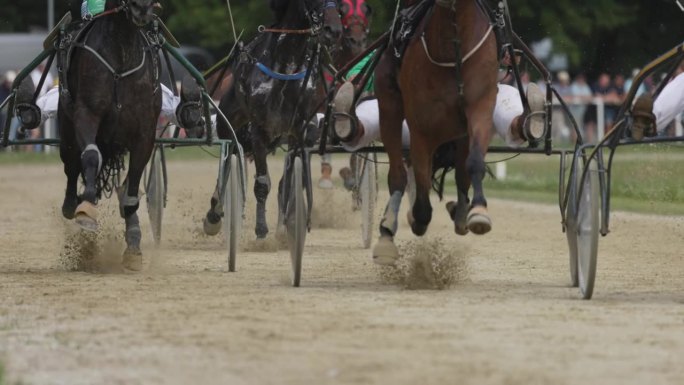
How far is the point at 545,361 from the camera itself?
23.5 ft

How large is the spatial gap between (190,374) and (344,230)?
9800mm

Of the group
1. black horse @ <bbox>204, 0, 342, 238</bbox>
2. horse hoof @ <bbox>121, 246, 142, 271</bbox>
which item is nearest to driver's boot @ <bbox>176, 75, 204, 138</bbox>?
horse hoof @ <bbox>121, 246, 142, 271</bbox>

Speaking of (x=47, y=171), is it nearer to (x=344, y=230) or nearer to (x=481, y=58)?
(x=344, y=230)

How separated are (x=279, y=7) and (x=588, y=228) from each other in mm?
4699

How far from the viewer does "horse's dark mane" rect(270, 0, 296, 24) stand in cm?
1384

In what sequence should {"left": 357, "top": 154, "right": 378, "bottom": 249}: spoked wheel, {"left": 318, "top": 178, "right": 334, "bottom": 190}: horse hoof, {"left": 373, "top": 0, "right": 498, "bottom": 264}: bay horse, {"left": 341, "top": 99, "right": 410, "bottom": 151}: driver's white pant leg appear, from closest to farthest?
{"left": 373, "top": 0, "right": 498, "bottom": 264}: bay horse, {"left": 341, "top": 99, "right": 410, "bottom": 151}: driver's white pant leg, {"left": 357, "top": 154, "right": 378, "bottom": 249}: spoked wheel, {"left": 318, "top": 178, "right": 334, "bottom": 190}: horse hoof

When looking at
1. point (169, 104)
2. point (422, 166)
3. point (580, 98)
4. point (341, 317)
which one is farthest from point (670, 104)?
point (580, 98)

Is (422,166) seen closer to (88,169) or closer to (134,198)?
(88,169)

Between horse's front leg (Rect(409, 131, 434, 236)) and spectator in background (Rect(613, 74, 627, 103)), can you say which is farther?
spectator in background (Rect(613, 74, 627, 103))

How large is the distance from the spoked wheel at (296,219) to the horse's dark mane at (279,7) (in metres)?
3.38

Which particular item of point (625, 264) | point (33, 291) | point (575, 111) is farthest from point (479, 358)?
point (575, 111)

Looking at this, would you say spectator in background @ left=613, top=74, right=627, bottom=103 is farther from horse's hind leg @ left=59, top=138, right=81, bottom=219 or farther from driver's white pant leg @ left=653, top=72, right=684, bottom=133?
driver's white pant leg @ left=653, top=72, right=684, bottom=133

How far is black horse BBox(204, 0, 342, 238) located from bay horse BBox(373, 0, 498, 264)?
Result: 10.9 ft

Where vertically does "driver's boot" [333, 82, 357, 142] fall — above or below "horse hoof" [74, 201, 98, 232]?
above
